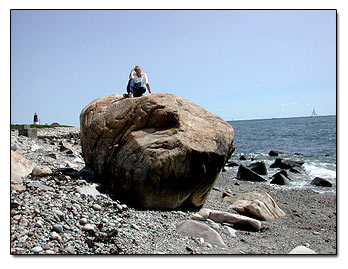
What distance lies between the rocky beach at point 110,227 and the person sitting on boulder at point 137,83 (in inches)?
104

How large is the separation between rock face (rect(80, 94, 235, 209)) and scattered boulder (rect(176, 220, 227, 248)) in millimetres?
1114

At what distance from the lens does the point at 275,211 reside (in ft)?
30.6

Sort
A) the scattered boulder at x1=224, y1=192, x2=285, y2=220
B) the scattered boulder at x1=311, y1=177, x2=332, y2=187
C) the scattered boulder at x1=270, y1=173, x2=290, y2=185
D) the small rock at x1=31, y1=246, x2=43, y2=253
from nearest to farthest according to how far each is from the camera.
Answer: the small rock at x1=31, y1=246, x2=43, y2=253 < the scattered boulder at x1=224, y1=192, x2=285, y2=220 < the scattered boulder at x1=311, y1=177, x2=332, y2=187 < the scattered boulder at x1=270, y1=173, x2=290, y2=185

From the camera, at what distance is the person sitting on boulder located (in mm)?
8719

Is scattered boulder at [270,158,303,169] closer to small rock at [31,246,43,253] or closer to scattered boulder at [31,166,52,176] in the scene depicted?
scattered boulder at [31,166,52,176]

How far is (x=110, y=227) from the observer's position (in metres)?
6.07

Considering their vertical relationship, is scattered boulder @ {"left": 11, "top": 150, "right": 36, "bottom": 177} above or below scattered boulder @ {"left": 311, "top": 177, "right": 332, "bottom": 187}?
above

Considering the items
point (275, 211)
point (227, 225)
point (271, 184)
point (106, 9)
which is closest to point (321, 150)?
point (271, 184)

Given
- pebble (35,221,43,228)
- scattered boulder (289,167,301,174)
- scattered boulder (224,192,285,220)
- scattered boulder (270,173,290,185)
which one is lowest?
scattered boulder (289,167,301,174)

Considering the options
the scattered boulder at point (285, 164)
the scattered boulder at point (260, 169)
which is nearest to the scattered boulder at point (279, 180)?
the scattered boulder at point (260, 169)

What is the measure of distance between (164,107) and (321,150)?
77.4 feet

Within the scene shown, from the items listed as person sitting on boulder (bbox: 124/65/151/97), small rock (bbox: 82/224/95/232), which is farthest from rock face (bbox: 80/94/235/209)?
small rock (bbox: 82/224/95/232)

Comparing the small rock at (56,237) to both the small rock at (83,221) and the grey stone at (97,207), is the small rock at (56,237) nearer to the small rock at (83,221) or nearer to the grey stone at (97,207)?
the small rock at (83,221)

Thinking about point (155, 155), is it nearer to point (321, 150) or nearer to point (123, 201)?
point (123, 201)
